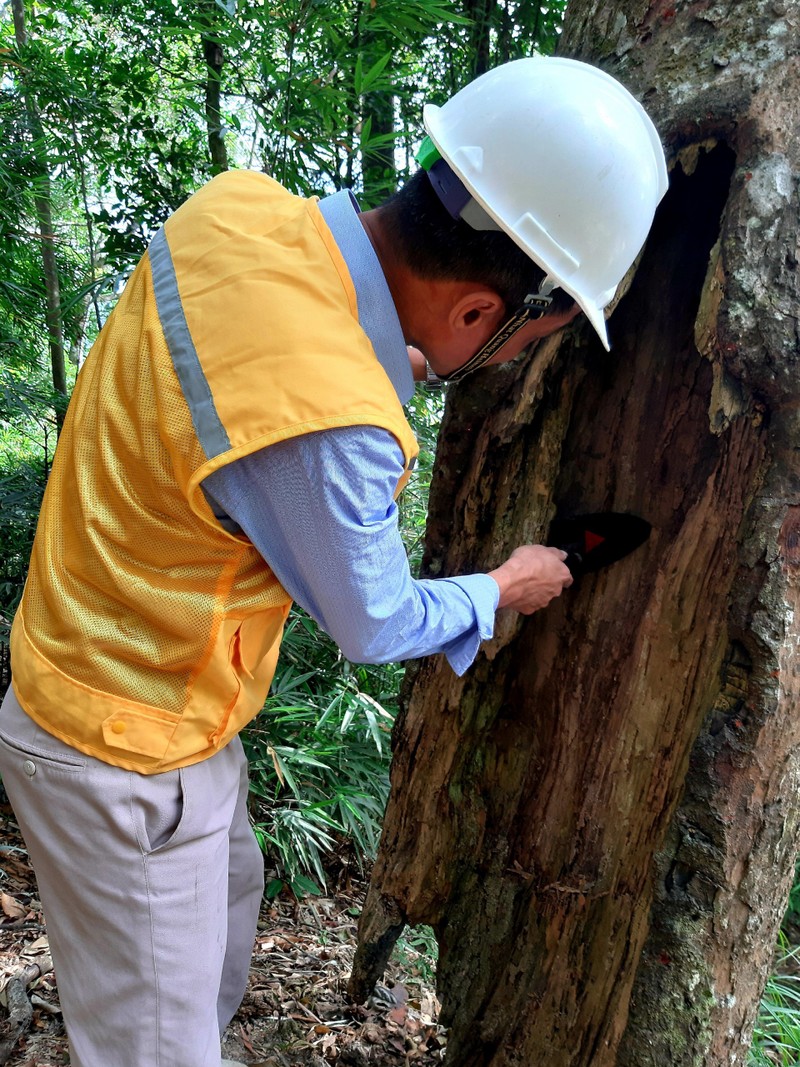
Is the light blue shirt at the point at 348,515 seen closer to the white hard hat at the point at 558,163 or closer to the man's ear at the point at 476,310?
the man's ear at the point at 476,310

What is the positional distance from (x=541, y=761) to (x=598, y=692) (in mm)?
218

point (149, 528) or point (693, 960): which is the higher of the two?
point (149, 528)

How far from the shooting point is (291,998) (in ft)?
7.85

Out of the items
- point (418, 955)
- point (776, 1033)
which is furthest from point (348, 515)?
point (776, 1033)

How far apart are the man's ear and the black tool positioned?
530 mm

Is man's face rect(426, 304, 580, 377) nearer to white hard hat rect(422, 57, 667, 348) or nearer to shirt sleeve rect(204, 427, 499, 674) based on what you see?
white hard hat rect(422, 57, 667, 348)

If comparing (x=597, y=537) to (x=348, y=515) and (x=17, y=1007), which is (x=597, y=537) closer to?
(x=348, y=515)

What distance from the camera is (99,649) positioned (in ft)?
4.06

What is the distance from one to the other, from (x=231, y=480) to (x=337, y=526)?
16cm

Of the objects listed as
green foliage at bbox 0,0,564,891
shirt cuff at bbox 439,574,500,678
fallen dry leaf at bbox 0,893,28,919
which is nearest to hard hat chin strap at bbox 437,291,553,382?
shirt cuff at bbox 439,574,500,678

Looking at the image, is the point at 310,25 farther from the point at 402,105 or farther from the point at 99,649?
the point at 99,649

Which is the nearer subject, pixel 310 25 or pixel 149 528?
pixel 149 528

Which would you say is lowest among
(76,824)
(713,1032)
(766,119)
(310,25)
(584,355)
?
(713,1032)

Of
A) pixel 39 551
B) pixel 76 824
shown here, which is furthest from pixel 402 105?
pixel 76 824
